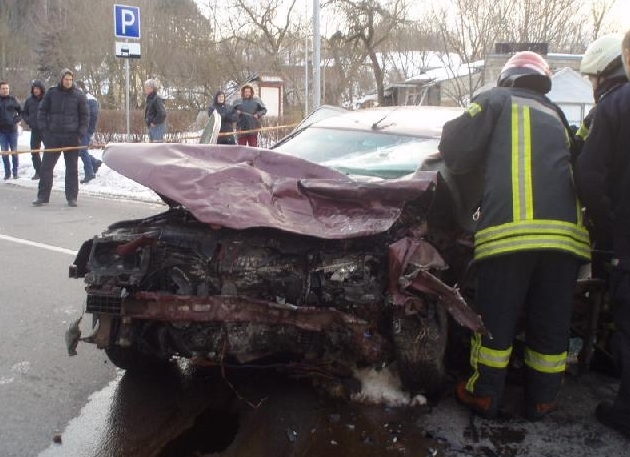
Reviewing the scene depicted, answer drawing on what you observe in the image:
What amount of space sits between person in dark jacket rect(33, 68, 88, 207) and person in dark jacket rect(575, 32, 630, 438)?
7.49 meters

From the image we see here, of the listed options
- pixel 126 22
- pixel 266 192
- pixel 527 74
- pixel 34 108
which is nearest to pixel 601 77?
pixel 527 74

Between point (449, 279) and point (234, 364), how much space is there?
3.84 ft

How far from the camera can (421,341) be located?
9.52 feet

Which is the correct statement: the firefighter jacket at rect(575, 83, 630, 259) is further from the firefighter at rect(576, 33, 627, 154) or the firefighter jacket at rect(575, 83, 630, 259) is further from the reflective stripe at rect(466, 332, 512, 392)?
the reflective stripe at rect(466, 332, 512, 392)

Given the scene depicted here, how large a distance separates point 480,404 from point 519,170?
1.11 m

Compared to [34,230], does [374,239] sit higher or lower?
higher

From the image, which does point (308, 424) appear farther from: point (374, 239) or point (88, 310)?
point (88, 310)

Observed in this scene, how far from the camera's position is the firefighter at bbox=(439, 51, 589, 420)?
9.40 ft

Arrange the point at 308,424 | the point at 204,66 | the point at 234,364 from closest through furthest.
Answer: the point at 308,424
the point at 234,364
the point at 204,66

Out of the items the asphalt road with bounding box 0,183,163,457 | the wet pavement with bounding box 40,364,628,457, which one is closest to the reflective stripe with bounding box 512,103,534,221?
the wet pavement with bounding box 40,364,628,457

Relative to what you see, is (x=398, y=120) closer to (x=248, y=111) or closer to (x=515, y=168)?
(x=515, y=168)

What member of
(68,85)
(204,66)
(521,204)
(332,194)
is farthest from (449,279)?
(204,66)

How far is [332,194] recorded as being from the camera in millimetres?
2906

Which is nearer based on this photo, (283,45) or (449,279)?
(449,279)
